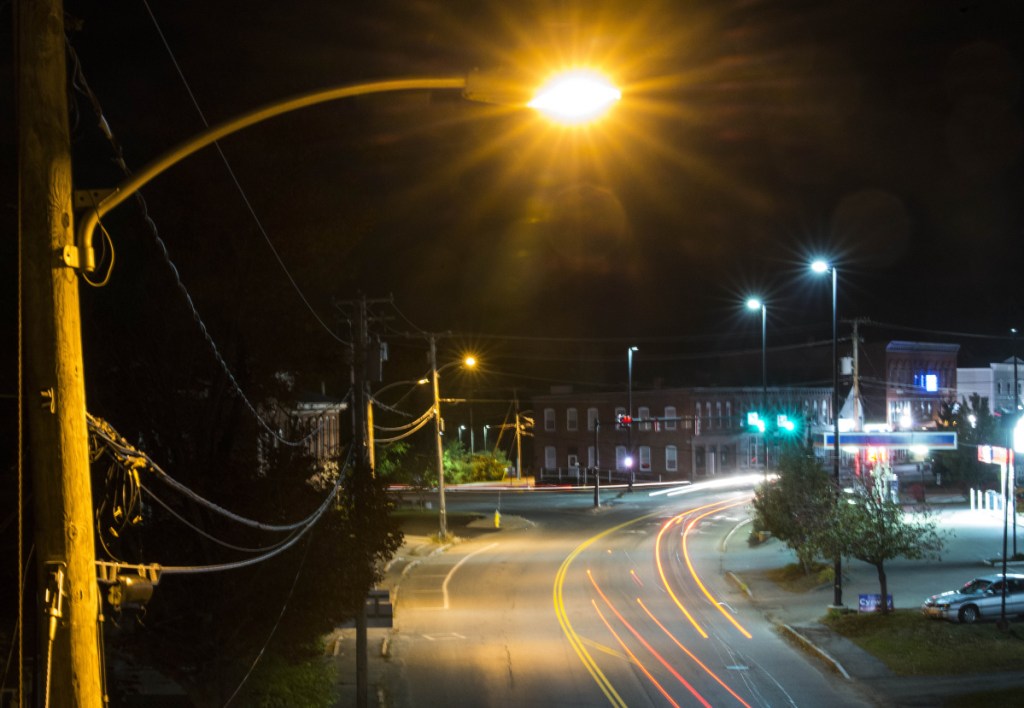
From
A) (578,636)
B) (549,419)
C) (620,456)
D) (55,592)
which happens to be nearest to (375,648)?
(578,636)

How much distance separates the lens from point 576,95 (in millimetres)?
5945

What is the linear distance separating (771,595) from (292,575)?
2084cm

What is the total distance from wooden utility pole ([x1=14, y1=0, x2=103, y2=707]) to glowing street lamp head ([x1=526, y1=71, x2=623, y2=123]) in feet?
8.96

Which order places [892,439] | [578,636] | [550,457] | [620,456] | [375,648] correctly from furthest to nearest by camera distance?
[550,457]
[620,456]
[892,439]
[578,636]
[375,648]

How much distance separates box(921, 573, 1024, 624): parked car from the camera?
86.6ft

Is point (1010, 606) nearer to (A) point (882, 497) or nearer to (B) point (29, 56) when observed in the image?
(A) point (882, 497)

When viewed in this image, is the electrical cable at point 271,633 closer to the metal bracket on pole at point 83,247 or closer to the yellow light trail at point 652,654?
the yellow light trail at point 652,654

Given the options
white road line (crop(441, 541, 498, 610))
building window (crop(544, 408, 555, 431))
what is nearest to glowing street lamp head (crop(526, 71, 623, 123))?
white road line (crop(441, 541, 498, 610))

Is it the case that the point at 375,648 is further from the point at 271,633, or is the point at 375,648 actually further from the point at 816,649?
the point at 816,649

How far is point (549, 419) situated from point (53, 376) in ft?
261

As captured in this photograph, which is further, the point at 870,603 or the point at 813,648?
the point at 870,603

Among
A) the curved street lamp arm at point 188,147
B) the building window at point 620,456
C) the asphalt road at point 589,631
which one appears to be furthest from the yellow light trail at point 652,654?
the building window at point 620,456

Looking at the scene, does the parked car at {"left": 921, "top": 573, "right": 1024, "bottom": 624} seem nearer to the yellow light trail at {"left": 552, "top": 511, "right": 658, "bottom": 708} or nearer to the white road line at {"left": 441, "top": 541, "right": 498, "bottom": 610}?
the yellow light trail at {"left": 552, "top": 511, "right": 658, "bottom": 708}

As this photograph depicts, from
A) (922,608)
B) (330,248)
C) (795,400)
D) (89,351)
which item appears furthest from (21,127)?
(795,400)
